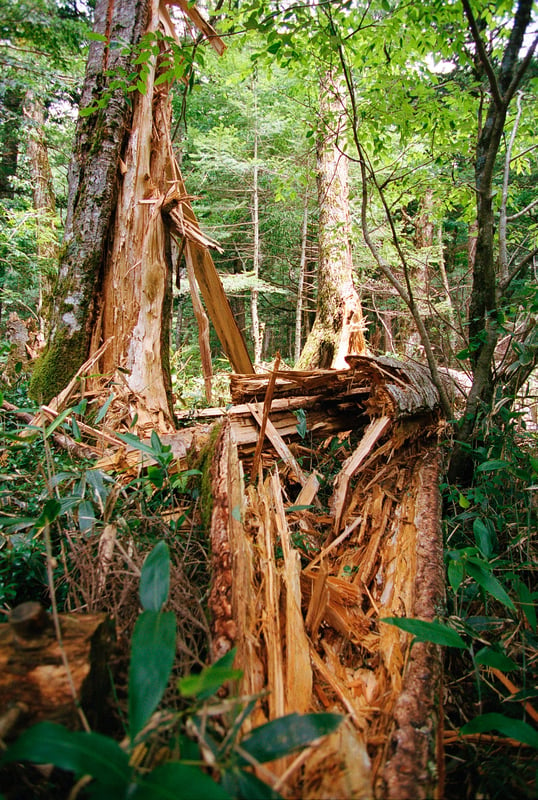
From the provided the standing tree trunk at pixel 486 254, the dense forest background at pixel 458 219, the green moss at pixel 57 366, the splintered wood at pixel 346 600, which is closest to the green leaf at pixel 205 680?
the splintered wood at pixel 346 600

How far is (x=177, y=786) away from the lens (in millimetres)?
548

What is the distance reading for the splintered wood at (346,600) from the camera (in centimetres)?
79

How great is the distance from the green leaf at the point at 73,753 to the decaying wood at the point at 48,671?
0.58 ft

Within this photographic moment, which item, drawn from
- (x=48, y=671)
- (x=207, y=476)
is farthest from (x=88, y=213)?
(x=48, y=671)

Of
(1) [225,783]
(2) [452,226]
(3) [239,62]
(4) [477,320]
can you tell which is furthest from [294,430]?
(2) [452,226]

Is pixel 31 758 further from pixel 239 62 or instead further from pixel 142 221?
pixel 239 62

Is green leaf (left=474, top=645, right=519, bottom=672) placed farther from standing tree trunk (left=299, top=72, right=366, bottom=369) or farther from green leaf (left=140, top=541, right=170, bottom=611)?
standing tree trunk (left=299, top=72, right=366, bottom=369)

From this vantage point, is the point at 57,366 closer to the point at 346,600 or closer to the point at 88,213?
the point at 88,213

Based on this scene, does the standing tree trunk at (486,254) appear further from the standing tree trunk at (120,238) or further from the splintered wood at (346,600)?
the standing tree trunk at (120,238)

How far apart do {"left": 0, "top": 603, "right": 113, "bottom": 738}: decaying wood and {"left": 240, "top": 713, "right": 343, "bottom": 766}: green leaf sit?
327 mm

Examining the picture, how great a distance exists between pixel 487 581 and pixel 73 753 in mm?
1122

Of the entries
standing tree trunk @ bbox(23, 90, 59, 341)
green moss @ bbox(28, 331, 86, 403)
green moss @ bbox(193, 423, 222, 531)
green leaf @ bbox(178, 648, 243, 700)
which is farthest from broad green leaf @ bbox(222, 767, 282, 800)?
standing tree trunk @ bbox(23, 90, 59, 341)

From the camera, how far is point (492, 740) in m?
1.05

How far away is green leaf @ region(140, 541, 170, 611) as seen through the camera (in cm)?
85
